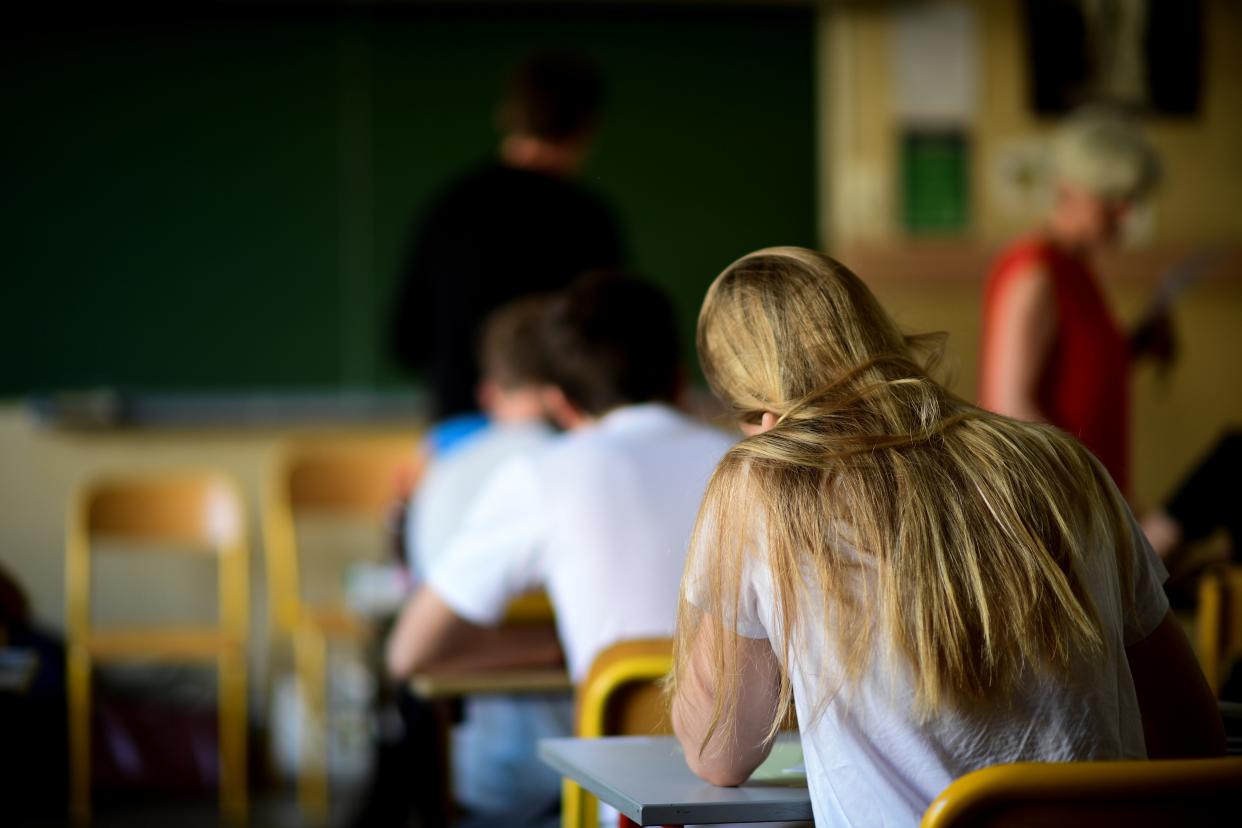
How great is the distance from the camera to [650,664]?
65.2 inches

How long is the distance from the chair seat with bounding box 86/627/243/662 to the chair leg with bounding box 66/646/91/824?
2.5 inches

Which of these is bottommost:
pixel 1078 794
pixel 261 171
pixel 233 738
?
pixel 233 738

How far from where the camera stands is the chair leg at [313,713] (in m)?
4.93

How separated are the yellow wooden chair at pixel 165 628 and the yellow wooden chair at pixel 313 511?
0.43ft

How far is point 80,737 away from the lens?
15.3 feet

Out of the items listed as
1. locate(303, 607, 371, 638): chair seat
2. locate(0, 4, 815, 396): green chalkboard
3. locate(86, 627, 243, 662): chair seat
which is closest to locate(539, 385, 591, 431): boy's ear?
locate(303, 607, 371, 638): chair seat

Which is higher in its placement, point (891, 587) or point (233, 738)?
point (891, 587)

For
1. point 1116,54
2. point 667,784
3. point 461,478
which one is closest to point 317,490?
point 461,478

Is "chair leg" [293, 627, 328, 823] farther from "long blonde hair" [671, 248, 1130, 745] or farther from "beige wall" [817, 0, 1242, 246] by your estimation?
"long blonde hair" [671, 248, 1130, 745]

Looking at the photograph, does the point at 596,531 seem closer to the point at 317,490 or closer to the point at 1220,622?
the point at 1220,622

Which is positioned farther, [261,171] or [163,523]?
[261,171]

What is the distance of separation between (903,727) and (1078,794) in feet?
0.62

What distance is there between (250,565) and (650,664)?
3.74 metres

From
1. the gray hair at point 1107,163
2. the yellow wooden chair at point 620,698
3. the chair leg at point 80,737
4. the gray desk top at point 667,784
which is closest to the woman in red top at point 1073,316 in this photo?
the gray hair at point 1107,163
